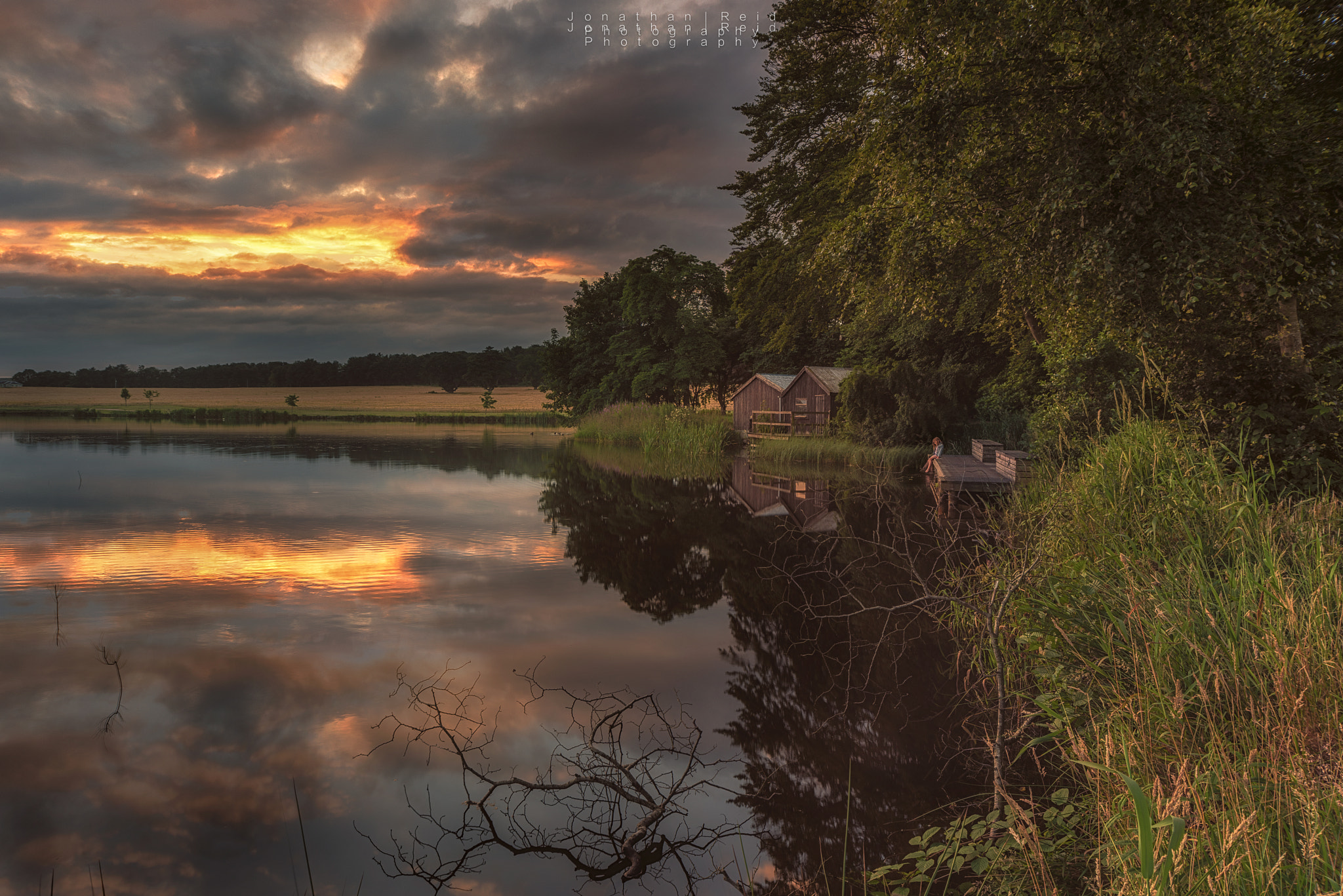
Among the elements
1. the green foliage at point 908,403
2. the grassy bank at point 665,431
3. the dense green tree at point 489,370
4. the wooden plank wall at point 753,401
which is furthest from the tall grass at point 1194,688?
the dense green tree at point 489,370

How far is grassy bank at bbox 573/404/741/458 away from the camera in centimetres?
3784

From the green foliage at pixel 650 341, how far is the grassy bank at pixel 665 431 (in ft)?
22.9

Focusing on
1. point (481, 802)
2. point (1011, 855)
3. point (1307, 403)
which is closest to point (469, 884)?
point (481, 802)

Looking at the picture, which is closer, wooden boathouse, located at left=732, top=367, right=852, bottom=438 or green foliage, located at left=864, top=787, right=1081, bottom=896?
green foliage, located at left=864, top=787, right=1081, bottom=896

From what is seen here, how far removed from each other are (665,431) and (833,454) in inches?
440

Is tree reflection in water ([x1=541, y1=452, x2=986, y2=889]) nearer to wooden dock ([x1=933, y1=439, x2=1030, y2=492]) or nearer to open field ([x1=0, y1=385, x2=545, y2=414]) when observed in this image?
wooden dock ([x1=933, y1=439, x2=1030, y2=492])

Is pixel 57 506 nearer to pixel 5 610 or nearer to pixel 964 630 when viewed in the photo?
pixel 5 610

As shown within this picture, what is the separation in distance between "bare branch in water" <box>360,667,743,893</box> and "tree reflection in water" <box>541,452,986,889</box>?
453mm

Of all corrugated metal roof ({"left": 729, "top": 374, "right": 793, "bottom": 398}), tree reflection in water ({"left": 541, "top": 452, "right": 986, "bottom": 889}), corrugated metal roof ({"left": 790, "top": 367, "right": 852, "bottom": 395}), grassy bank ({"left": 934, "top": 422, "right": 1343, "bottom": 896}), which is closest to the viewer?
grassy bank ({"left": 934, "top": 422, "right": 1343, "bottom": 896})

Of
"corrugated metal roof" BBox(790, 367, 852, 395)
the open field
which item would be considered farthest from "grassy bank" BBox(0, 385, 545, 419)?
"corrugated metal roof" BBox(790, 367, 852, 395)

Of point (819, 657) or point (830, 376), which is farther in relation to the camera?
point (830, 376)

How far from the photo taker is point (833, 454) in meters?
32.5

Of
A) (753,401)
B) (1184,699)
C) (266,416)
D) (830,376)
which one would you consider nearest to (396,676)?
(1184,699)

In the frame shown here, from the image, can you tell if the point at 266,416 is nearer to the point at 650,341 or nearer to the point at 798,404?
the point at 650,341
